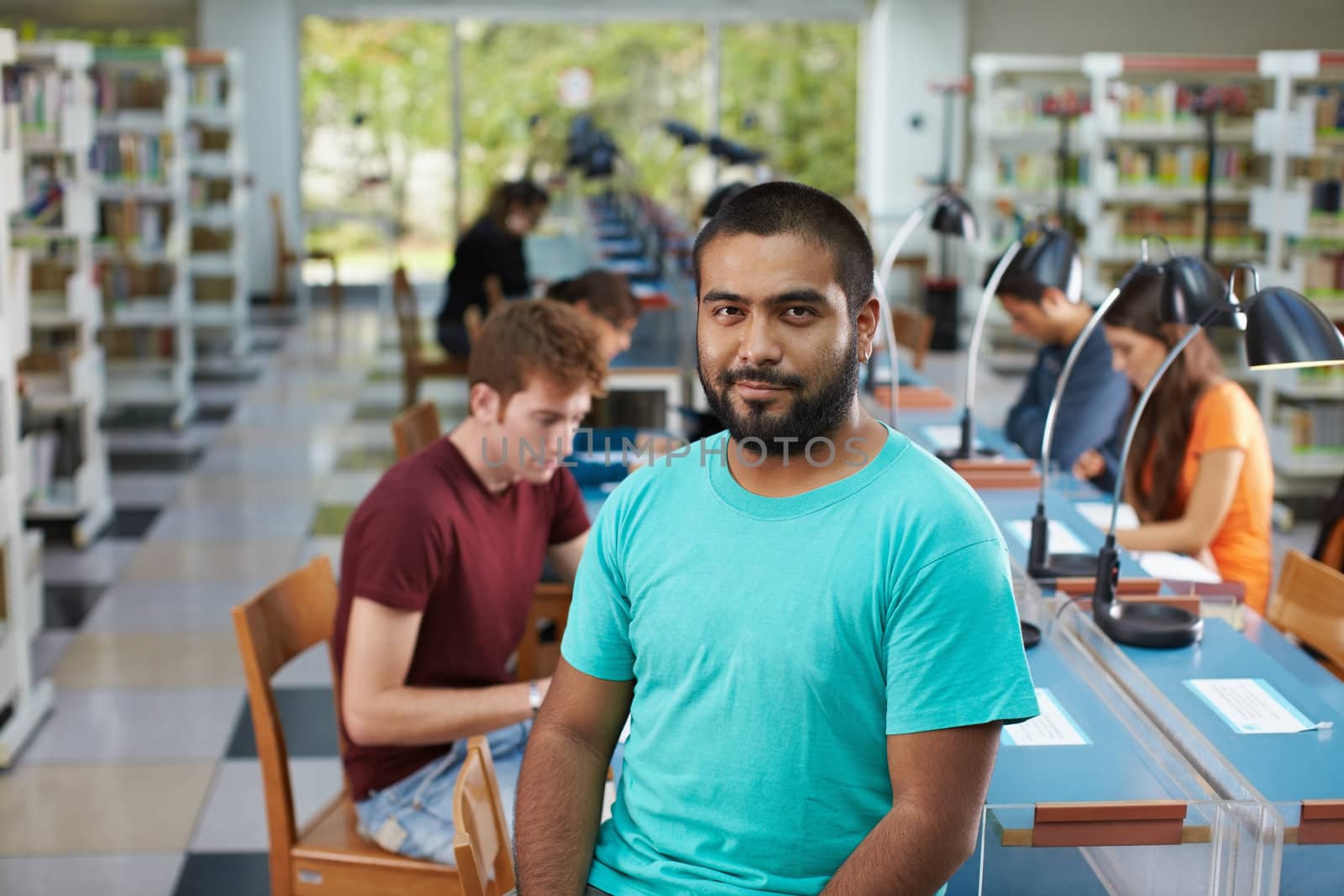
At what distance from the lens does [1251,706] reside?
2.06m

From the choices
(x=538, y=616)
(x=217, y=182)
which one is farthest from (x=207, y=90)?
(x=538, y=616)

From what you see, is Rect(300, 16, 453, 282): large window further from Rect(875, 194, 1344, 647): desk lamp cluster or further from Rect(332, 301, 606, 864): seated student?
Rect(332, 301, 606, 864): seated student

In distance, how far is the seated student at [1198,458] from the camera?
3002 mm

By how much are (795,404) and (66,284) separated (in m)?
4.18

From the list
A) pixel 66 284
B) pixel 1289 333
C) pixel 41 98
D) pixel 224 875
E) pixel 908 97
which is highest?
pixel 908 97

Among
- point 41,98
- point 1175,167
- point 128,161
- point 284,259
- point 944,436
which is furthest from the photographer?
point 284,259

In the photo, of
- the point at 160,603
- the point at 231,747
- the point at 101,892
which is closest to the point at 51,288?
the point at 160,603

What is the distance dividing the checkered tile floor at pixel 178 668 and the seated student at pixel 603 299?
119 centimetres

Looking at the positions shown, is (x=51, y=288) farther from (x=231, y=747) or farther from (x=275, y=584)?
(x=275, y=584)

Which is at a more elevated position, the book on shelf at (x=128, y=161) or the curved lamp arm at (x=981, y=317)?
the book on shelf at (x=128, y=161)

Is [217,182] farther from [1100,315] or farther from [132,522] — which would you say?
[1100,315]

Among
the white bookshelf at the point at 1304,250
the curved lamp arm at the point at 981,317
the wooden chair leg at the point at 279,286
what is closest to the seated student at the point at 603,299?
the curved lamp arm at the point at 981,317

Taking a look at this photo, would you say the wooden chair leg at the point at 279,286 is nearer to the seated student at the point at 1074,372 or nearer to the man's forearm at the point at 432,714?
the seated student at the point at 1074,372

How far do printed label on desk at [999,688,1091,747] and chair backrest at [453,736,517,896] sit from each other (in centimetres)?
64
